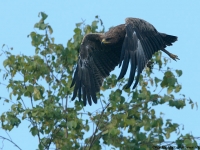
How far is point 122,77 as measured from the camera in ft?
26.2

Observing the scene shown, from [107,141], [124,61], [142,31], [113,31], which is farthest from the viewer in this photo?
[113,31]

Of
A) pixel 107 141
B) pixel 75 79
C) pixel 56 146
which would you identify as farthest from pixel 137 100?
pixel 75 79

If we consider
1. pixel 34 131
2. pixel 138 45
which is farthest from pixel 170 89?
pixel 34 131

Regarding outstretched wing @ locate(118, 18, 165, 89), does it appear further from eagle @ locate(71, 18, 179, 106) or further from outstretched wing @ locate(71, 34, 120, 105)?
outstretched wing @ locate(71, 34, 120, 105)

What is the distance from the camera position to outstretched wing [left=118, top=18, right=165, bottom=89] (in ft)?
27.1

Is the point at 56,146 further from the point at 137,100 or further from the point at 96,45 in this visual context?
the point at 96,45

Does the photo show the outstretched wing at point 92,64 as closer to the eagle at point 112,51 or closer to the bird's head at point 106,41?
the eagle at point 112,51

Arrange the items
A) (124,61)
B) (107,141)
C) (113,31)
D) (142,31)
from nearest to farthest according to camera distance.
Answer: (107,141), (124,61), (142,31), (113,31)

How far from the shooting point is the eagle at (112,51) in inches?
341

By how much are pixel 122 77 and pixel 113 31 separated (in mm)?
2123

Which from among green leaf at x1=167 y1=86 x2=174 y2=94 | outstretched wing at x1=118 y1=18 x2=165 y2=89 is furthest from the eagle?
green leaf at x1=167 y1=86 x2=174 y2=94

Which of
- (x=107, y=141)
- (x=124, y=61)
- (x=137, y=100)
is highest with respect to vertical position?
(x=124, y=61)

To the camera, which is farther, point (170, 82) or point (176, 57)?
point (176, 57)

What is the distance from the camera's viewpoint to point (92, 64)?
34.6 feet
